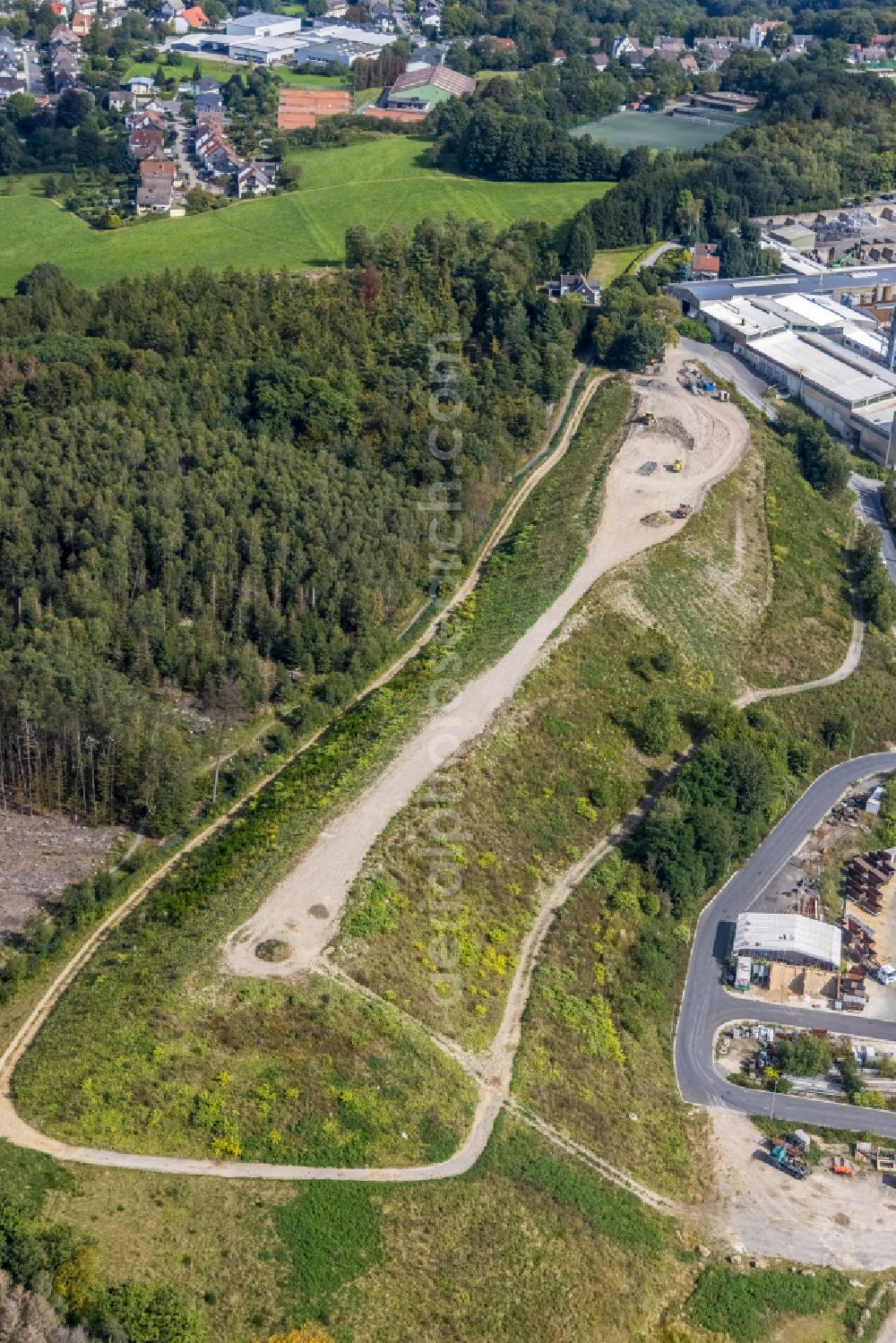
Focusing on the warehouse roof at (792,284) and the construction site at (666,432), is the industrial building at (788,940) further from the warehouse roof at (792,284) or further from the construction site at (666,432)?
the warehouse roof at (792,284)

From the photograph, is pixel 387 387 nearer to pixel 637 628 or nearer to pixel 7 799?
pixel 637 628

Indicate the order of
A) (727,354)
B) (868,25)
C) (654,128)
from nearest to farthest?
(727,354), (654,128), (868,25)

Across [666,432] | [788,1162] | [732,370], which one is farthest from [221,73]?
[788,1162]

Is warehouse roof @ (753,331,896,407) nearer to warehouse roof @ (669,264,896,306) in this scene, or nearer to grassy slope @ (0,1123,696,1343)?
warehouse roof @ (669,264,896,306)

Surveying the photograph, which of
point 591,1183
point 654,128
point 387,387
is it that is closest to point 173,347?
point 387,387

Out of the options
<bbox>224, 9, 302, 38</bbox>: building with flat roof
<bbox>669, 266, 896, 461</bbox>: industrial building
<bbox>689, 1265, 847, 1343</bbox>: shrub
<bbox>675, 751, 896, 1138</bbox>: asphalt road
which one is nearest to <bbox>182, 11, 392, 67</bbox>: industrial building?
<bbox>224, 9, 302, 38</bbox>: building with flat roof
